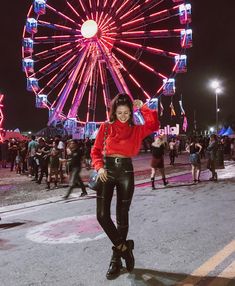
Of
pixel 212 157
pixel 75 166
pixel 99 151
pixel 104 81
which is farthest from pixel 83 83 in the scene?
pixel 99 151

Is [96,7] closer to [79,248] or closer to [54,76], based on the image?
[54,76]

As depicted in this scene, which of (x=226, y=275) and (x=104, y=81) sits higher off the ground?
(x=104, y=81)

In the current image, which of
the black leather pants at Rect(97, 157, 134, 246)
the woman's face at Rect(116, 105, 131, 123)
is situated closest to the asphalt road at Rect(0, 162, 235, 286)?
the black leather pants at Rect(97, 157, 134, 246)

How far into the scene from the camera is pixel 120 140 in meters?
4.18

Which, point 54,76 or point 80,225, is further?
point 54,76

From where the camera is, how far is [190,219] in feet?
22.9

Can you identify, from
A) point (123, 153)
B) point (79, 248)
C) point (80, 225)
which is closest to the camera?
point (123, 153)

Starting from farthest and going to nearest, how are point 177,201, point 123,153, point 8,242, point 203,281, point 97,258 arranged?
point 177,201
point 8,242
point 97,258
point 123,153
point 203,281

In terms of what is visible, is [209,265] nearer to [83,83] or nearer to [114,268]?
[114,268]

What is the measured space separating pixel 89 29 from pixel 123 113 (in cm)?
2338

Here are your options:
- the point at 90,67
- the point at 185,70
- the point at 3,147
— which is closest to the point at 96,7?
the point at 90,67

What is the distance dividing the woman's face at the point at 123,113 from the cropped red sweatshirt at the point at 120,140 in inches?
1.6

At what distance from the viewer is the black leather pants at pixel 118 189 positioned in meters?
4.12

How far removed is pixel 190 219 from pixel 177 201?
236cm
